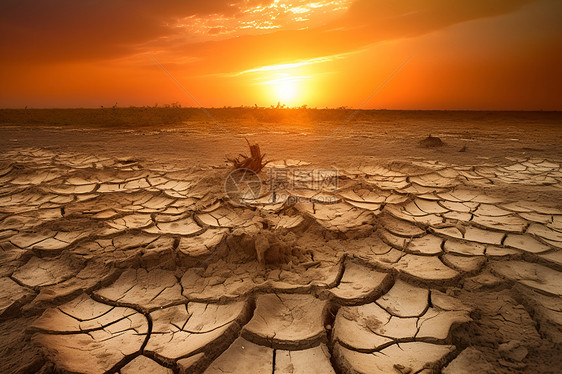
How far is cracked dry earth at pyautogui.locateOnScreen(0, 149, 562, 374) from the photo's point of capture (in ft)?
4.42

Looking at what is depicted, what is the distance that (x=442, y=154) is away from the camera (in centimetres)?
538

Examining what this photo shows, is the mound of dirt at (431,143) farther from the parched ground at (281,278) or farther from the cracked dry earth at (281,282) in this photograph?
the cracked dry earth at (281,282)

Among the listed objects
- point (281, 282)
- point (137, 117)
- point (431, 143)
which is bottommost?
point (281, 282)

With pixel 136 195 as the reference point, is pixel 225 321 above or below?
below

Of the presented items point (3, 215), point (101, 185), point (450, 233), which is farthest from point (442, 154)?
point (3, 215)

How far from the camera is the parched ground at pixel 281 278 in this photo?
4.43 feet

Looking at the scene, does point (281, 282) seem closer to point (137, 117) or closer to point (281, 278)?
point (281, 278)

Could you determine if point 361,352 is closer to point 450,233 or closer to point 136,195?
point 450,233

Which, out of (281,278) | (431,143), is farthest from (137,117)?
(281,278)

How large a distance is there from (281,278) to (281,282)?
45 millimetres

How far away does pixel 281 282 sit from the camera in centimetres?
185

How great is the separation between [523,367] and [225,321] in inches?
52.0

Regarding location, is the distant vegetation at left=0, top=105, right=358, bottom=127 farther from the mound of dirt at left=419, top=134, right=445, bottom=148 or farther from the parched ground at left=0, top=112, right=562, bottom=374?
the parched ground at left=0, top=112, right=562, bottom=374

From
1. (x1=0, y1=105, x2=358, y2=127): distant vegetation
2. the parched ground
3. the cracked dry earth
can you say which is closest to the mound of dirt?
the parched ground
